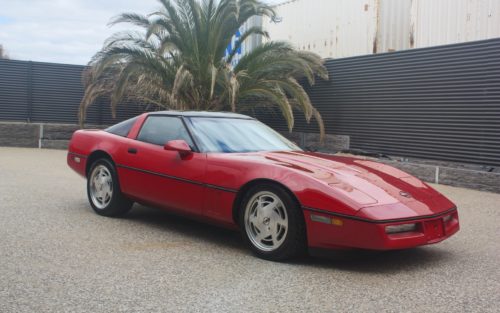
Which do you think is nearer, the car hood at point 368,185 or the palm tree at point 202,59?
the car hood at point 368,185

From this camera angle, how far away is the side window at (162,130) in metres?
5.28

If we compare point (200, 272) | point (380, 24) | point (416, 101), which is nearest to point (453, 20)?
point (380, 24)

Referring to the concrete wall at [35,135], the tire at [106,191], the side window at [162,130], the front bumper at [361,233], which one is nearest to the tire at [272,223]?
the front bumper at [361,233]

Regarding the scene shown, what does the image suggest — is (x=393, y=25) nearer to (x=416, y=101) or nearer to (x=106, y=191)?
(x=416, y=101)

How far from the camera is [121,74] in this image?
12461mm

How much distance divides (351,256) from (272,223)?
2.23ft

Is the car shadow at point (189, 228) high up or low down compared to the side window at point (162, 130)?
down

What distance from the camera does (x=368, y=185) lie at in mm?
4262

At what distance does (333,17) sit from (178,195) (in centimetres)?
1173

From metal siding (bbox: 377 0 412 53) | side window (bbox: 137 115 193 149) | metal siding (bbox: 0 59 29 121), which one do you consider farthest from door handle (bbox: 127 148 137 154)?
metal siding (bbox: 0 59 29 121)

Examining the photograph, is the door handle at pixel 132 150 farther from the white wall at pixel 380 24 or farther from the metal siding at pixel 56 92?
the metal siding at pixel 56 92

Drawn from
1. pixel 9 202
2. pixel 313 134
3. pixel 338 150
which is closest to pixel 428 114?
pixel 338 150

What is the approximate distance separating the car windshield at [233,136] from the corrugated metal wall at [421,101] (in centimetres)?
566

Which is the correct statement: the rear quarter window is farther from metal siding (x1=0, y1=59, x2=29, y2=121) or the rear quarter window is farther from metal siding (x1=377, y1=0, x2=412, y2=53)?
metal siding (x1=0, y1=59, x2=29, y2=121)
